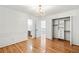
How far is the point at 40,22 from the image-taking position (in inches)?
368

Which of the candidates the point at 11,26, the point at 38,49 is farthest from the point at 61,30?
the point at 11,26

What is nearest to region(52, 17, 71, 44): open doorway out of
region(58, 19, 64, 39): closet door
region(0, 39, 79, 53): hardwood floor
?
region(58, 19, 64, 39): closet door


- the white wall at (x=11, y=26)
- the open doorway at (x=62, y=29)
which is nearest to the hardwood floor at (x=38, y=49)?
the white wall at (x=11, y=26)

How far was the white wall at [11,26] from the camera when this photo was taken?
5.13 metres

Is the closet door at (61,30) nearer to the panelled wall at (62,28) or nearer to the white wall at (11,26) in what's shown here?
the panelled wall at (62,28)

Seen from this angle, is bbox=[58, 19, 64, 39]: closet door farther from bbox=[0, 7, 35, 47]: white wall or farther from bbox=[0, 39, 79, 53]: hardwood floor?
bbox=[0, 7, 35, 47]: white wall

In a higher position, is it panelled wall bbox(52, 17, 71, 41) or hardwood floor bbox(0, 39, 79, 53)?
Result: panelled wall bbox(52, 17, 71, 41)

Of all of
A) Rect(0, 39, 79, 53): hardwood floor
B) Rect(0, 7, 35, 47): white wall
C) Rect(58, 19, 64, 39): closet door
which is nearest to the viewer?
Rect(0, 39, 79, 53): hardwood floor

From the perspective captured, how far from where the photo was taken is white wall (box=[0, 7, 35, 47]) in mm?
5133

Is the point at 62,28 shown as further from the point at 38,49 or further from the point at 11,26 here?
the point at 11,26
